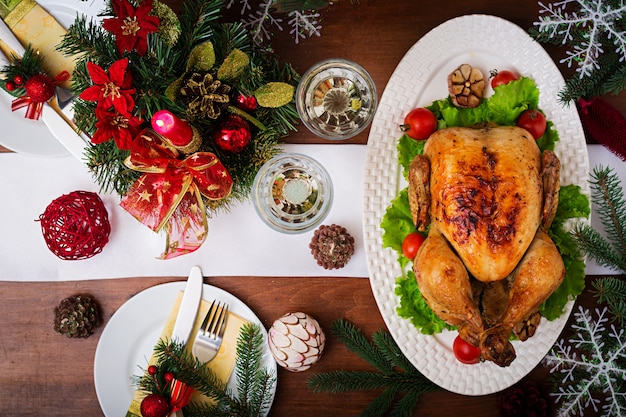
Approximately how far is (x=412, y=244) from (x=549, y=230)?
0.33 metres

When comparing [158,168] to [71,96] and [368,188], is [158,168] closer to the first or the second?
[71,96]

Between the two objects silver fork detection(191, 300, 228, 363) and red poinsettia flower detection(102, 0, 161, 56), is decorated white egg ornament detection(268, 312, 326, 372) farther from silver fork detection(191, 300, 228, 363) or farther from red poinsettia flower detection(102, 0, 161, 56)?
red poinsettia flower detection(102, 0, 161, 56)

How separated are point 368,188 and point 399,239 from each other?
5.7 inches

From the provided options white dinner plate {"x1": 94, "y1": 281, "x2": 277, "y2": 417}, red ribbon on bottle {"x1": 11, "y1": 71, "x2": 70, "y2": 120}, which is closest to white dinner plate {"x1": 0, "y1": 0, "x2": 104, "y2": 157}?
red ribbon on bottle {"x1": 11, "y1": 71, "x2": 70, "y2": 120}

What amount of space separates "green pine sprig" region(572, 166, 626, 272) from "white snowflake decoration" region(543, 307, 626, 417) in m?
0.12

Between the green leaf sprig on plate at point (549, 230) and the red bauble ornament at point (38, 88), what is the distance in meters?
0.81

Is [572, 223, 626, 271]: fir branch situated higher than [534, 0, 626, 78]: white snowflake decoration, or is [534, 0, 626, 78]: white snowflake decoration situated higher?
[534, 0, 626, 78]: white snowflake decoration

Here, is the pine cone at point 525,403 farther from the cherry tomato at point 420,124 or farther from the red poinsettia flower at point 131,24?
the red poinsettia flower at point 131,24

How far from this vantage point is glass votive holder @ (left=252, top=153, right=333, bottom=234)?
122cm

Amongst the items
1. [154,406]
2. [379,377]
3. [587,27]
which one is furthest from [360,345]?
[587,27]

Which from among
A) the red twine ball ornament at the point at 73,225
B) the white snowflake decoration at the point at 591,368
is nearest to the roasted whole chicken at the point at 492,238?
the white snowflake decoration at the point at 591,368

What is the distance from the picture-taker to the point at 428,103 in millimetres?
1253

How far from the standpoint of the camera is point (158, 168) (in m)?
1.05

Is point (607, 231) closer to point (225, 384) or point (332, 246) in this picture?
point (332, 246)
